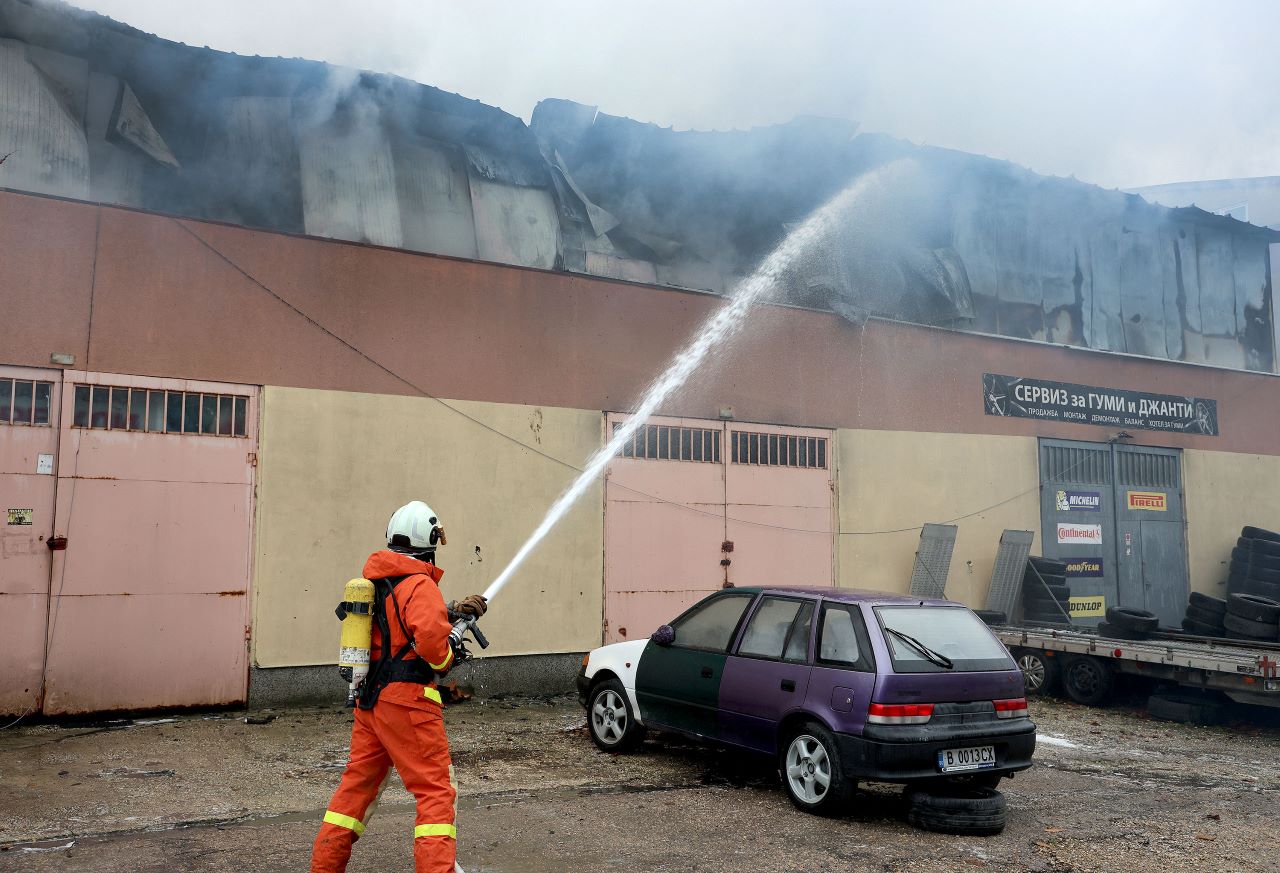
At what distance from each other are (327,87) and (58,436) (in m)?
4.66

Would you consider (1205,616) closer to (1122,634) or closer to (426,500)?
(1122,634)

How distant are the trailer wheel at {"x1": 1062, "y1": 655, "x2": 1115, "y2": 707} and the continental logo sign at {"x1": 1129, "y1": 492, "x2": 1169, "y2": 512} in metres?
6.07

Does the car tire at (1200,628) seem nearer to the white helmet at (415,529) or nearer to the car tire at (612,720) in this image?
the car tire at (612,720)

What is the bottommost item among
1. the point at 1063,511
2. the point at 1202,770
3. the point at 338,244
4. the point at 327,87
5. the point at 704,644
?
the point at 1202,770

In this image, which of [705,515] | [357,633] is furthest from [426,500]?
[357,633]

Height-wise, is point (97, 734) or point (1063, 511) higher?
point (1063, 511)

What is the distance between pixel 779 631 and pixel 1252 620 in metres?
7.36

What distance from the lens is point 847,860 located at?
5211 millimetres

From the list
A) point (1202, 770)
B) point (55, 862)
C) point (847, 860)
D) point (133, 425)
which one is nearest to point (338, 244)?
point (133, 425)

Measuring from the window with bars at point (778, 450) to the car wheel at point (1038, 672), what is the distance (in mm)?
3406

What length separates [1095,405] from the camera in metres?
16.0

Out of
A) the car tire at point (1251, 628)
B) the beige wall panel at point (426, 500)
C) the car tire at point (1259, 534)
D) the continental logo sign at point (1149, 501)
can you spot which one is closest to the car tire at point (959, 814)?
the beige wall panel at point (426, 500)

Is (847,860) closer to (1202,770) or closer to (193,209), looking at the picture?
(1202,770)

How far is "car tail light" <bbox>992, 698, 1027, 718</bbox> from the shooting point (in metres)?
6.15
